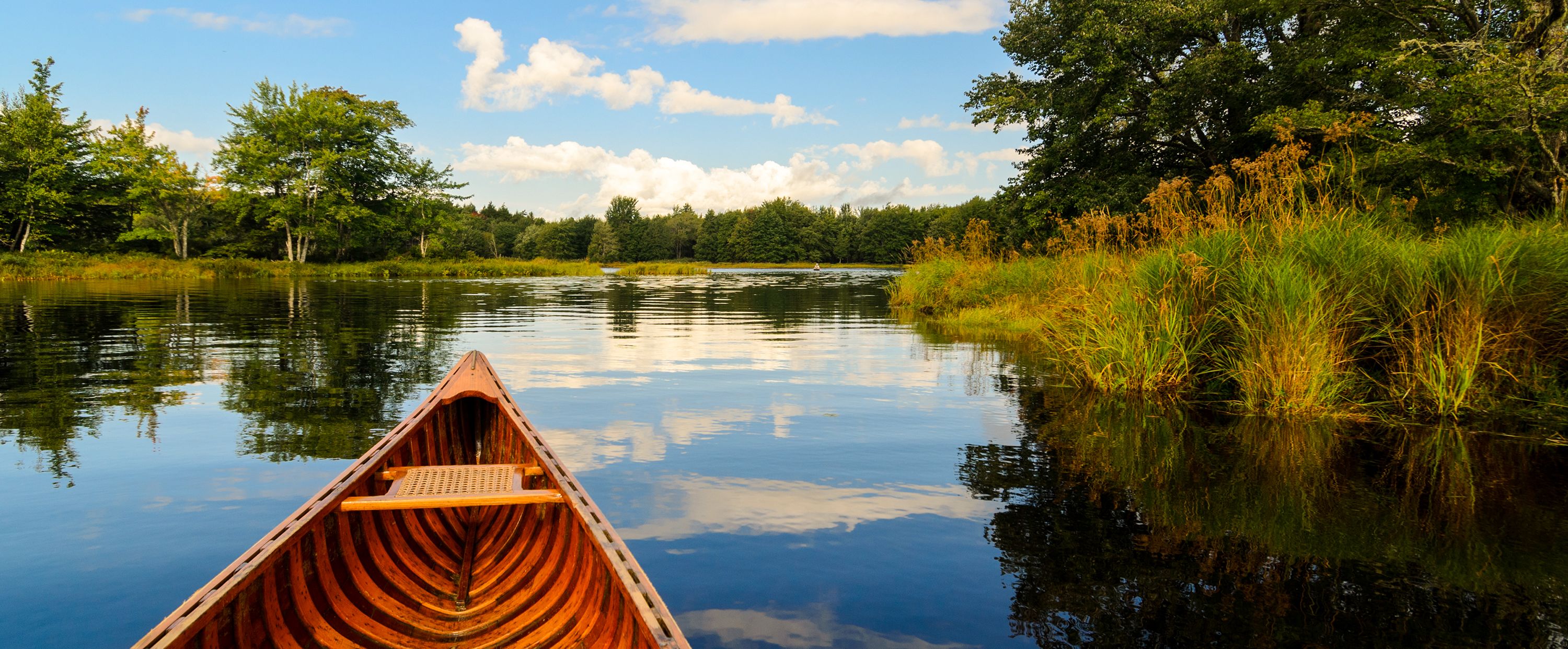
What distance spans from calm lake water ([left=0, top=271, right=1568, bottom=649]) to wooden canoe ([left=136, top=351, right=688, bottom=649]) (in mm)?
763

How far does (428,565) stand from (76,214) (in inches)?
2437

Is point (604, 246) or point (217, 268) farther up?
point (604, 246)

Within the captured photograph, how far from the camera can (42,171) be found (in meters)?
45.6

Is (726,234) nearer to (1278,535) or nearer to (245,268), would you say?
(245,268)

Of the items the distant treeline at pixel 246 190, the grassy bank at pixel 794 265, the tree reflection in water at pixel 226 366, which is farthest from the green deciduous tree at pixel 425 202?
the grassy bank at pixel 794 265

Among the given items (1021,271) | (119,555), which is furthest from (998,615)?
(1021,271)

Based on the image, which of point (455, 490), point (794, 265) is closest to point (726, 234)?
point (794, 265)

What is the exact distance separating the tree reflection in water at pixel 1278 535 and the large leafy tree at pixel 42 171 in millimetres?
59701

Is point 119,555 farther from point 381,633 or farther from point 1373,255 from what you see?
point 1373,255

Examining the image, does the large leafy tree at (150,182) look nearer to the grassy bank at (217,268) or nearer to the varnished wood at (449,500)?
the grassy bank at (217,268)

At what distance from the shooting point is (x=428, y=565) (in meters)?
4.42

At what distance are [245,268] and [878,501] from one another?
52.6 m

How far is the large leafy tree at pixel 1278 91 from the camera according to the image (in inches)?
658

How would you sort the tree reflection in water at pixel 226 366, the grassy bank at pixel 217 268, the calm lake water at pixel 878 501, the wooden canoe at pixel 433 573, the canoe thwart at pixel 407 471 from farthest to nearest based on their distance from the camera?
1. the grassy bank at pixel 217 268
2. the tree reflection in water at pixel 226 366
3. the canoe thwart at pixel 407 471
4. the calm lake water at pixel 878 501
5. the wooden canoe at pixel 433 573
